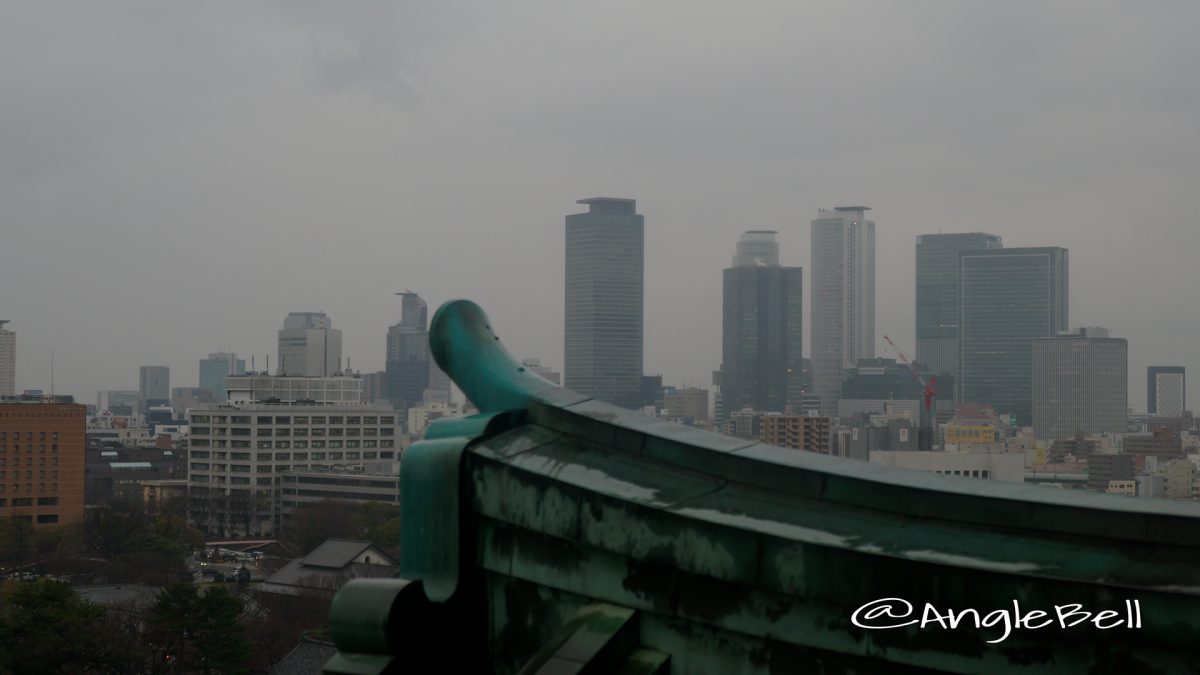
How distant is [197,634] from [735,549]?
111ft

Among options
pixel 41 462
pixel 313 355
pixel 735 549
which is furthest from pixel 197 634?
pixel 313 355

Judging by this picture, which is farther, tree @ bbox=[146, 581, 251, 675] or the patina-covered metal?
tree @ bbox=[146, 581, 251, 675]

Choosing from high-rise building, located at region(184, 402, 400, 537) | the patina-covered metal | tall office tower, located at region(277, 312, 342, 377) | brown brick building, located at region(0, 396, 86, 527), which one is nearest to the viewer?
the patina-covered metal

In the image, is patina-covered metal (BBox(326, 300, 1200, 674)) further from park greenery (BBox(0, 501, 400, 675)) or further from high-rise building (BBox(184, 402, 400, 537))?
high-rise building (BBox(184, 402, 400, 537))

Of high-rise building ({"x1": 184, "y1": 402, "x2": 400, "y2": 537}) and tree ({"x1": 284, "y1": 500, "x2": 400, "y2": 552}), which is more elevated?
high-rise building ({"x1": 184, "y1": 402, "x2": 400, "y2": 537})

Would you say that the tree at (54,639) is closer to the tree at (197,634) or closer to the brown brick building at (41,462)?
the tree at (197,634)

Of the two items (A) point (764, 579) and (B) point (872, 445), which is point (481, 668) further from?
(B) point (872, 445)

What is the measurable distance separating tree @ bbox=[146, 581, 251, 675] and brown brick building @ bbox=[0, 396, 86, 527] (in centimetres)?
6170

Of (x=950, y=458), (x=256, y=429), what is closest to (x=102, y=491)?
(x=256, y=429)

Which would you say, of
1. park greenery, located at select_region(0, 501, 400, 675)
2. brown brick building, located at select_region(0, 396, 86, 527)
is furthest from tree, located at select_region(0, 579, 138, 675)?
brown brick building, located at select_region(0, 396, 86, 527)

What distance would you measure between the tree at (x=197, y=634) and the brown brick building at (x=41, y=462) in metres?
61.7

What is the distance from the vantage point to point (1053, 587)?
436 centimetres

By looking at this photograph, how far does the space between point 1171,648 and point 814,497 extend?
1333 millimetres

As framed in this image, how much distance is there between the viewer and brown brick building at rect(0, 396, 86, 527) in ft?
317
